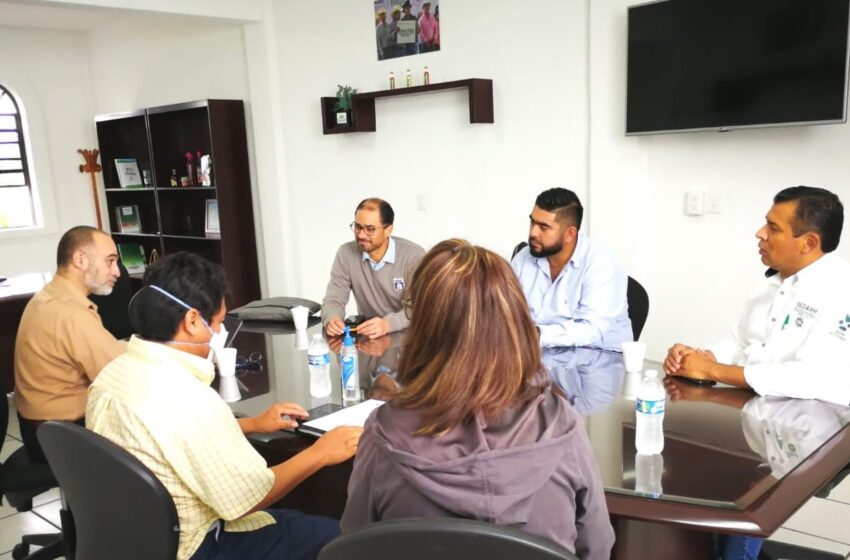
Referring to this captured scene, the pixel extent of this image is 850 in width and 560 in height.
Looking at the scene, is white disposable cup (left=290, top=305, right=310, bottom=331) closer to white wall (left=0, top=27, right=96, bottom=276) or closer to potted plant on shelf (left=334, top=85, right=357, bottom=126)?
potted plant on shelf (left=334, top=85, right=357, bottom=126)

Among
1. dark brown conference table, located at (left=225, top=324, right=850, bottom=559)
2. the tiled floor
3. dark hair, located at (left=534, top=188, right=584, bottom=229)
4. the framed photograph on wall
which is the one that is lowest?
the tiled floor

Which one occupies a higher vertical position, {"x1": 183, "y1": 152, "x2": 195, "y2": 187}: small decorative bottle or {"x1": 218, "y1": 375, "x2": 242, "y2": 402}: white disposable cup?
{"x1": 183, "y1": 152, "x2": 195, "y2": 187}: small decorative bottle

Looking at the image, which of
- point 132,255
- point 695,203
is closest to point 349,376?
point 695,203

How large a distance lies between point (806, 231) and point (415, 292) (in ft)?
4.35

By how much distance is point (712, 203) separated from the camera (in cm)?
323

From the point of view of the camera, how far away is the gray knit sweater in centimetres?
309

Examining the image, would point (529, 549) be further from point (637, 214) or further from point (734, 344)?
point (637, 214)

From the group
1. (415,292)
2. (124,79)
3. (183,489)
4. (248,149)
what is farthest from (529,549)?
A: (124,79)

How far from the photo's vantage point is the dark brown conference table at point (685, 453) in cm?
127

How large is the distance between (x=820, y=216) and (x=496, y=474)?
1.38 meters

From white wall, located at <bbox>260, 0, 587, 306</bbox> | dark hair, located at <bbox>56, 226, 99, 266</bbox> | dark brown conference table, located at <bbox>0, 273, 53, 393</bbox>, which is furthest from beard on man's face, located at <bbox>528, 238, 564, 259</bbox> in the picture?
dark brown conference table, located at <bbox>0, 273, 53, 393</bbox>

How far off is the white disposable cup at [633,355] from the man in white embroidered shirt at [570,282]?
12.7 inches

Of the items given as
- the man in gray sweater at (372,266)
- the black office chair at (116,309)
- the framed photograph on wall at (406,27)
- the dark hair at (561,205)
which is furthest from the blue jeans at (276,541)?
the framed photograph on wall at (406,27)

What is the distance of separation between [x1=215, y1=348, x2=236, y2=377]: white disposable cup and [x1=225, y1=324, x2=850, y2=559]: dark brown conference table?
53 mm
